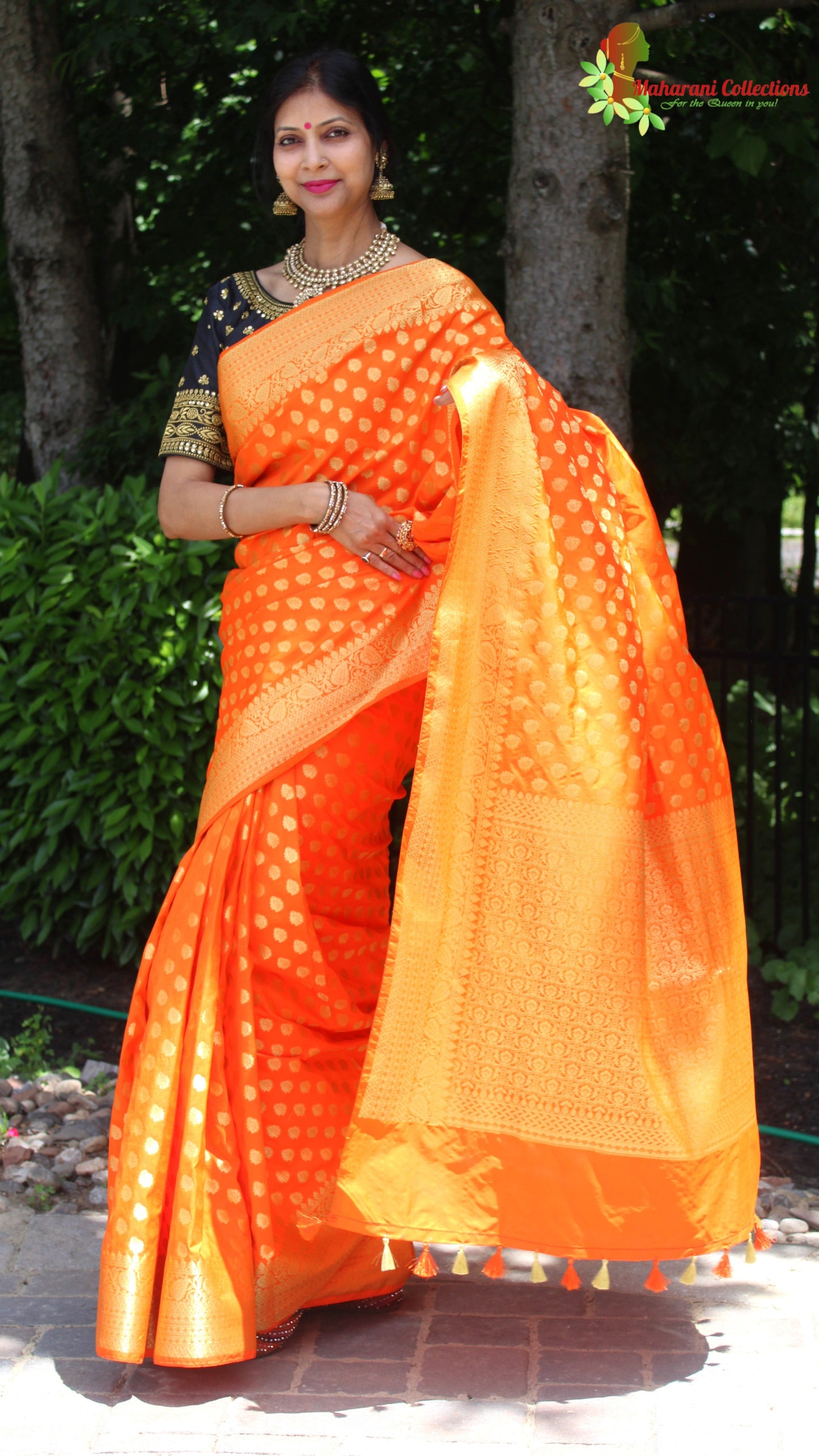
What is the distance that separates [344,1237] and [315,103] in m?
2.00

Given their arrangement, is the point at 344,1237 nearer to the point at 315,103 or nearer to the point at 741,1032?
the point at 741,1032

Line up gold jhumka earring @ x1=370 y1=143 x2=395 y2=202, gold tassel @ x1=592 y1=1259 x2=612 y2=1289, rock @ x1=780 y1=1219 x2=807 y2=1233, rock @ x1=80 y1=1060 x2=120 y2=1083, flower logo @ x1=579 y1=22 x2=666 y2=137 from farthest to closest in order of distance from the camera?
1. rock @ x1=80 y1=1060 x2=120 y2=1083
2. flower logo @ x1=579 y1=22 x2=666 y2=137
3. rock @ x1=780 y1=1219 x2=807 y2=1233
4. gold jhumka earring @ x1=370 y1=143 x2=395 y2=202
5. gold tassel @ x1=592 y1=1259 x2=612 y2=1289

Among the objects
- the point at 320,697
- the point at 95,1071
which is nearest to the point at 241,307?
the point at 320,697

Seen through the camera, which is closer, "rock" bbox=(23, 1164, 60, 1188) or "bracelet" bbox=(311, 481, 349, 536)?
"bracelet" bbox=(311, 481, 349, 536)

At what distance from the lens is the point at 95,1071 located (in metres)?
3.94

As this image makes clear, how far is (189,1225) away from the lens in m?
2.39

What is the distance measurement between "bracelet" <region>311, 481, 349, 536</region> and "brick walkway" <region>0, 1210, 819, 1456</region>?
4.74 feet

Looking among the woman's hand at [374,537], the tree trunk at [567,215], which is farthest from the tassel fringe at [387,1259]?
the tree trunk at [567,215]

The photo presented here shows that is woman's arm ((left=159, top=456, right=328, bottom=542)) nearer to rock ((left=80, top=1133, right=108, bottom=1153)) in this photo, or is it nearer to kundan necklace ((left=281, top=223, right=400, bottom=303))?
kundan necklace ((left=281, top=223, right=400, bottom=303))

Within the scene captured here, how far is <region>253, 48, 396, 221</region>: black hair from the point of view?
100 inches

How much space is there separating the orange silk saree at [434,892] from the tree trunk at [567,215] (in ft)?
4.32

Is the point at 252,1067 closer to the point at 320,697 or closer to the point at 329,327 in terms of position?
the point at 320,697

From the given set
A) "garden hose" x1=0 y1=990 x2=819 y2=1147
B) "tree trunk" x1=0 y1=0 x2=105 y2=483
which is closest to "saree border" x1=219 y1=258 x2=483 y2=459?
"garden hose" x1=0 y1=990 x2=819 y2=1147

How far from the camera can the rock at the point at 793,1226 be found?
3.14 metres
